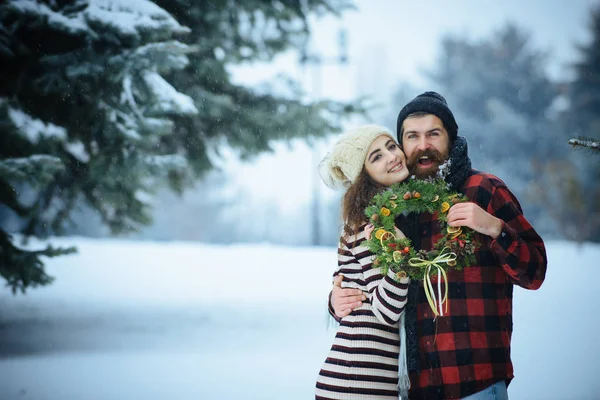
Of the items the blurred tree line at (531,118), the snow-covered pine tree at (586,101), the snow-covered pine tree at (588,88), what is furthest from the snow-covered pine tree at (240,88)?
the snow-covered pine tree at (588,88)

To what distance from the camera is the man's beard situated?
7.74ft

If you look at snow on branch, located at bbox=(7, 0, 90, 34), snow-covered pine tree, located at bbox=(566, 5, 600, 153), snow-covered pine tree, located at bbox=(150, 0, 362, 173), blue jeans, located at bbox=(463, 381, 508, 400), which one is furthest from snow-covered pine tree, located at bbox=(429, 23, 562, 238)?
blue jeans, located at bbox=(463, 381, 508, 400)

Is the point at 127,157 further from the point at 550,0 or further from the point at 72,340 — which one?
the point at 550,0

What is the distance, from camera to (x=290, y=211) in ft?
185

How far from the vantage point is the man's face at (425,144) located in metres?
2.39

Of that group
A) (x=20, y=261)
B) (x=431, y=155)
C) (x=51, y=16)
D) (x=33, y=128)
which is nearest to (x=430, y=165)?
(x=431, y=155)

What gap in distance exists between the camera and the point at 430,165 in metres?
2.39

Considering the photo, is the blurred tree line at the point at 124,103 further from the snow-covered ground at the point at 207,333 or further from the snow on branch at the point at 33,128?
the snow-covered ground at the point at 207,333

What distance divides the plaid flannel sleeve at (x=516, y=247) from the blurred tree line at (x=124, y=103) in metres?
3.45

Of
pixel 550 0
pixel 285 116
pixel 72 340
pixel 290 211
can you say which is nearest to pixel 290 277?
pixel 285 116

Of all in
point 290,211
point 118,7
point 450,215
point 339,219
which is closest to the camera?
point 450,215

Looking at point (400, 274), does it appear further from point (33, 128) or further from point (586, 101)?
point (586, 101)

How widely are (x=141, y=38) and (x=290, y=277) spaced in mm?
5653

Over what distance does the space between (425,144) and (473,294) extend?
70cm
